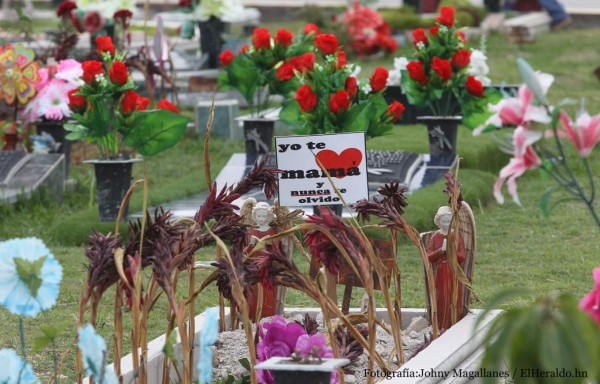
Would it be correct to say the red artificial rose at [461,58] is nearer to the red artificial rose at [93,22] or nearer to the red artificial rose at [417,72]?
the red artificial rose at [417,72]

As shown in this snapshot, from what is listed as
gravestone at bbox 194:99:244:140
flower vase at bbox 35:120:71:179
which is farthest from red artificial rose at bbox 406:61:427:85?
gravestone at bbox 194:99:244:140

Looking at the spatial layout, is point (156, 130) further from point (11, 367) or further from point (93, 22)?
point (93, 22)

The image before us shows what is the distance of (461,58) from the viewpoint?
8.51 meters

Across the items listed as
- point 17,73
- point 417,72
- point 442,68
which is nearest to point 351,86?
point 442,68

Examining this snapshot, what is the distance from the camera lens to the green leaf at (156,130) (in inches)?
273

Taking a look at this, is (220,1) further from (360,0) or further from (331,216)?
(331,216)

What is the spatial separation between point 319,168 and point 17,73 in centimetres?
492

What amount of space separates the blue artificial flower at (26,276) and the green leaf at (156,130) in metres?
4.29

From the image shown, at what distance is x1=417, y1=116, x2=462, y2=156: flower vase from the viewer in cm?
898

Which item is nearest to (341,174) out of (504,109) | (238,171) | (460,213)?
(460,213)

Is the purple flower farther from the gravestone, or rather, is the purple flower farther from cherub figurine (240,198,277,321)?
the gravestone

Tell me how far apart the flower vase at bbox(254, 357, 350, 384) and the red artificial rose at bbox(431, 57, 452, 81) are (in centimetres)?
581

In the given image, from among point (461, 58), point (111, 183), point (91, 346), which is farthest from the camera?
point (461, 58)

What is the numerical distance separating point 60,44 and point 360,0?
29.3 feet
